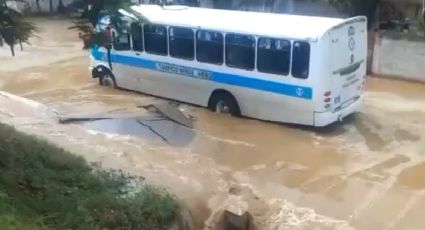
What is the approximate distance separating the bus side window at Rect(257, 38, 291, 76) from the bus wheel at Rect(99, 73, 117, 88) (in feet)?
16.8

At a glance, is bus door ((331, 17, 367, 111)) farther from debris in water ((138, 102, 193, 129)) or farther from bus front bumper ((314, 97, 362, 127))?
debris in water ((138, 102, 193, 129))

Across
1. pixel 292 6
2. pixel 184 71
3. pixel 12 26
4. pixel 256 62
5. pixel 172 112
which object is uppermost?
pixel 12 26

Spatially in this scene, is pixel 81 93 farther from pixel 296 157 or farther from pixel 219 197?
pixel 219 197

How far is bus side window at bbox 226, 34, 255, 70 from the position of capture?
1385 centimetres

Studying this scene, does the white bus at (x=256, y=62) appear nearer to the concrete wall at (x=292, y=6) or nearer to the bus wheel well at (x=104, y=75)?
the bus wheel well at (x=104, y=75)

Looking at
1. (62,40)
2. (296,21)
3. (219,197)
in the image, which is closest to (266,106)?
(296,21)

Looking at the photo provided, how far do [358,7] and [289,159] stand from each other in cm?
920

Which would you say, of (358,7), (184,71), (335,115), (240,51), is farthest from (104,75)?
(358,7)

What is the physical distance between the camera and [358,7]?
66.3 feet

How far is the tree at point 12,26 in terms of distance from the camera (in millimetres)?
6699

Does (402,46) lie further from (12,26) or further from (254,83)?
(12,26)

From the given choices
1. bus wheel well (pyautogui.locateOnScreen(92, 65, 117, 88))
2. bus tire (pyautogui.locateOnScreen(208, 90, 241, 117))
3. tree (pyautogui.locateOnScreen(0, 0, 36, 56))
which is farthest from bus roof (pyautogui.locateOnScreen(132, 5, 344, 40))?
tree (pyautogui.locateOnScreen(0, 0, 36, 56))

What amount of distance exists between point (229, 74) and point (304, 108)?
1.96 metres

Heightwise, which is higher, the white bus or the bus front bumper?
the white bus
